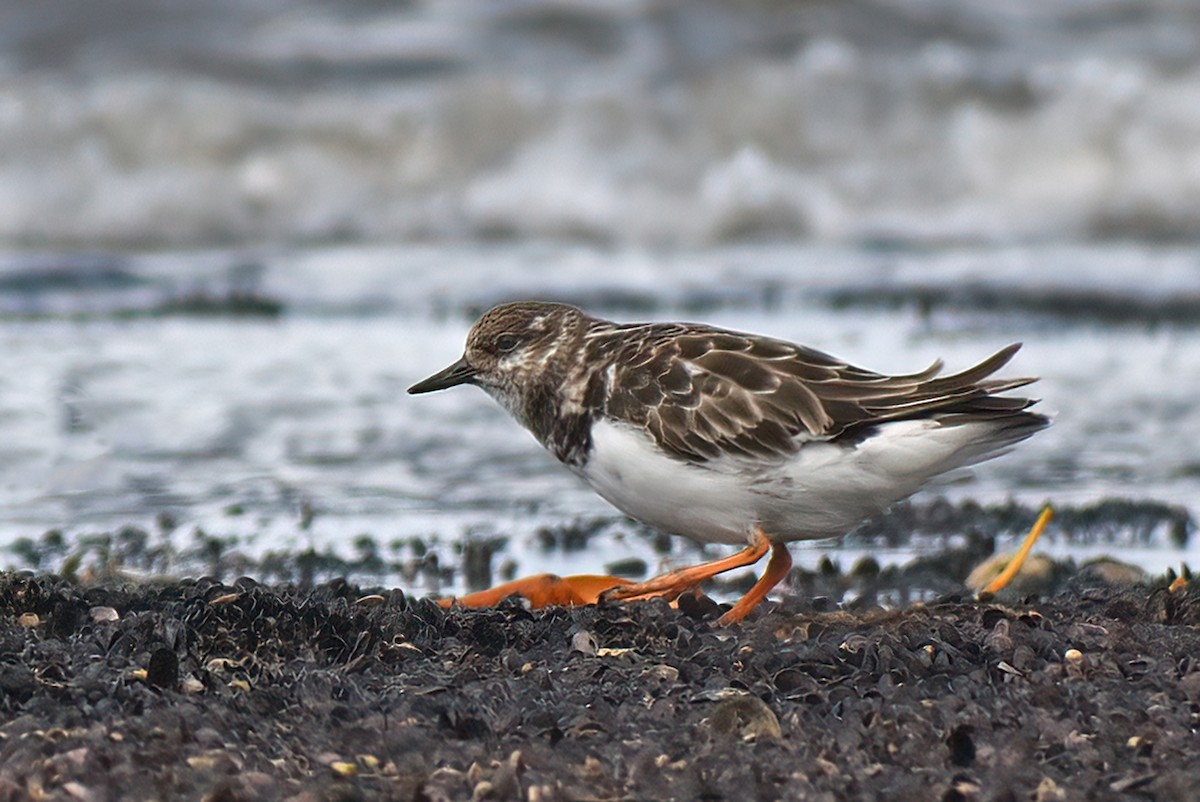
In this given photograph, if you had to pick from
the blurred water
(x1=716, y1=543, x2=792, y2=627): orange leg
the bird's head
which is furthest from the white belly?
the blurred water

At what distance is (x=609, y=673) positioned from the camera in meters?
3.45

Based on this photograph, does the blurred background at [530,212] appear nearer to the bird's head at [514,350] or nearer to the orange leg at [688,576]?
the bird's head at [514,350]

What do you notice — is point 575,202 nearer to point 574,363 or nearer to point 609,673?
point 574,363

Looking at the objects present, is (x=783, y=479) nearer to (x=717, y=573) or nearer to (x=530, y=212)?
(x=717, y=573)

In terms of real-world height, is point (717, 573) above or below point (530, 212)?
below

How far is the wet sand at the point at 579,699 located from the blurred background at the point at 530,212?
2.93 metres

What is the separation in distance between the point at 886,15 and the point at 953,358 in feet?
29.2

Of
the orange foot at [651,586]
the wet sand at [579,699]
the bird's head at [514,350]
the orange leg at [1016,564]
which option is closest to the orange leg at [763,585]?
the orange foot at [651,586]

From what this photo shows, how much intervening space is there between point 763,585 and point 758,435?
500mm

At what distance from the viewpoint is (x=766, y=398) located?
415 centimetres

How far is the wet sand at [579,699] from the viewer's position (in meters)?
2.76

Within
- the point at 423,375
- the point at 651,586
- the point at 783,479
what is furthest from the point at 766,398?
the point at 423,375

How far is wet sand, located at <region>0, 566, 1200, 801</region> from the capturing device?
9.07 ft

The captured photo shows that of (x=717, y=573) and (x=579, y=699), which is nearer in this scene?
(x=579, y=699)
